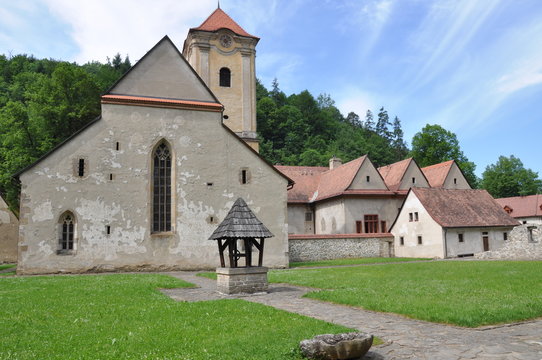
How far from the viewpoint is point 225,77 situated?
39.0 meters

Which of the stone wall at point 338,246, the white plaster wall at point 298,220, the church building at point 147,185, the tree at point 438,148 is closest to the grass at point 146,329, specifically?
the church building at point 147,185

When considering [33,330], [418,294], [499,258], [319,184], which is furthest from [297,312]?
[319,184]

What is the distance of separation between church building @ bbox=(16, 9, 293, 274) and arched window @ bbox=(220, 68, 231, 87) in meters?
→ 12.2

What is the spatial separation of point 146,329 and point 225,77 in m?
33.4

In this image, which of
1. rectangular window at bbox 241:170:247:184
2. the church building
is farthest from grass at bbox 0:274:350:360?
rectangular window at bbox 241:170:247:184

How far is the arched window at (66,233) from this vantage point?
904 inches

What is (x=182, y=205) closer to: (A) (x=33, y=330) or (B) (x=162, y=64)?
(B) (x=162, y=64)

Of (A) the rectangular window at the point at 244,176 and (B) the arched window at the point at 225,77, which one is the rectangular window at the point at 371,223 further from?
(B) the arched window at the point at 225,77

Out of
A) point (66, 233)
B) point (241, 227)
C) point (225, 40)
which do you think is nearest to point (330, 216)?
point (225, 40)

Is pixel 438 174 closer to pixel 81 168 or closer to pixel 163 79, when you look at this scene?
pixel 163 79

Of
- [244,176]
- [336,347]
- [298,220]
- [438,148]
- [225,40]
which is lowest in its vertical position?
[336,347]

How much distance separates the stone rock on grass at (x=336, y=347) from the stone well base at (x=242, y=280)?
26.0 ft

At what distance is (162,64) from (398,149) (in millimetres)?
80643

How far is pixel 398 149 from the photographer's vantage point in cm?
9875
